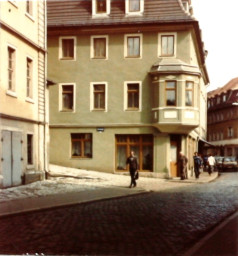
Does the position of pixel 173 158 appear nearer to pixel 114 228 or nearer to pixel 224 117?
pixel 114 228

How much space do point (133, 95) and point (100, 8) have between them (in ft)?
18.1

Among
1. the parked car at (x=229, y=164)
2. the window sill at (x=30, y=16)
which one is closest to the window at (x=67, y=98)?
the window sill at (x=30, y=16)

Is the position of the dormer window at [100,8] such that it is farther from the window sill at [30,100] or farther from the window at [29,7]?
the window sill at [30,100]

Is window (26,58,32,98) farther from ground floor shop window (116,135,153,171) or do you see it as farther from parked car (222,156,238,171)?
parked car (222,156,238,171)

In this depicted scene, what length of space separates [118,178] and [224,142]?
139 feet

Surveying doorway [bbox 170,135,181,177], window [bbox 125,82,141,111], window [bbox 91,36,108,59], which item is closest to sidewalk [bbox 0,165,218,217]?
doorway [bbox 170,135,181,177]

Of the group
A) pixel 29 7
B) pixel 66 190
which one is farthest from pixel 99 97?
pixel 66 190

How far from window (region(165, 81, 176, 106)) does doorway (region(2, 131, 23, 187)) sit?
36.8ft

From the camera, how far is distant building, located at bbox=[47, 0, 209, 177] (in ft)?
87.5

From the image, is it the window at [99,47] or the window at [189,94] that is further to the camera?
the window at [99,47]

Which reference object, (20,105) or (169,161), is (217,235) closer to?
(20,105)

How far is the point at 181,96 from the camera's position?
2777cm

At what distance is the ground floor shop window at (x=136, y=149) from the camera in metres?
21.9

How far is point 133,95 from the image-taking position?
2747 cm
